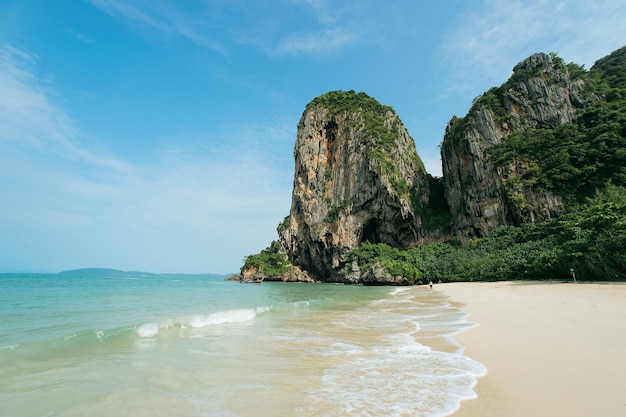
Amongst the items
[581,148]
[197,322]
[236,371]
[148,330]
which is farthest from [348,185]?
[236,371]

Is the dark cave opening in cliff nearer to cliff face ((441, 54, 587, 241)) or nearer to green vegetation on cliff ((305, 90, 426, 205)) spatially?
green vegetation on cliff ((305, 90, 426, 205))

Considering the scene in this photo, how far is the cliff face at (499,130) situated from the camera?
4534 centimetres

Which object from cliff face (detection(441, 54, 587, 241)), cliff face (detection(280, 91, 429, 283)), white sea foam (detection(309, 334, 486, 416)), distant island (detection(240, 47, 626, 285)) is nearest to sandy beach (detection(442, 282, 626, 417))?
white sea foam (detection(309, 334, 486, 416))

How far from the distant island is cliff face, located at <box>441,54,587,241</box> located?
0.50ft

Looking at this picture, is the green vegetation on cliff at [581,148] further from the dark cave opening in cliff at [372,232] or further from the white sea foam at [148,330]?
the white sea foam at [148,330]

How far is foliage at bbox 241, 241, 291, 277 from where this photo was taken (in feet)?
210

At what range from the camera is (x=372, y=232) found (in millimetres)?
62031

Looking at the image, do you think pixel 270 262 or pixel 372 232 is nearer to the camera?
pixel 372 232

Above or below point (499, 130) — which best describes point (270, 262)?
below

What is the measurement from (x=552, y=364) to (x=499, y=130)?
55160 mm

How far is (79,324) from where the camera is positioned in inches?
417

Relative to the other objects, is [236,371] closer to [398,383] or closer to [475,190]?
[398,383]

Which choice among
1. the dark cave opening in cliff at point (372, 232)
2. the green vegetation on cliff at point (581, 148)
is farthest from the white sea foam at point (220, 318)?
the dark cave opening in cliff at point (372, 232)

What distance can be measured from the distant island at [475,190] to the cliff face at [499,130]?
6.0 inches
